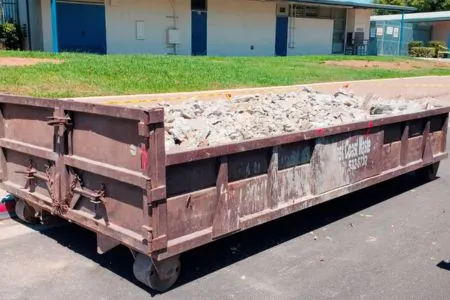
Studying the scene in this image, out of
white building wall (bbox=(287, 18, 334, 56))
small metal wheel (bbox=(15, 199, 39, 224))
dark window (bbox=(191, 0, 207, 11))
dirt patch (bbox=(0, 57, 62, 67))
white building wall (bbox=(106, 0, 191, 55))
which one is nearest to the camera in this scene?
small metal wheel (bbox=(15, 199, 39, 224))

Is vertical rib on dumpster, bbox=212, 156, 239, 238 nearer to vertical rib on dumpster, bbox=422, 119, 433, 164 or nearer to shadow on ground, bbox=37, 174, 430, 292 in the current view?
shadow on ground, bbox=37, 174, 430, 292

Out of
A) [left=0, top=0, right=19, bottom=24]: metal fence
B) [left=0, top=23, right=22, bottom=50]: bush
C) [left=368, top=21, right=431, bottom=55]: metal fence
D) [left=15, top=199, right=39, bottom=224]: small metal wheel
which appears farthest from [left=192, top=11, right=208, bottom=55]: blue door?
[left=15, top=199, right=39, bottom=224]: small metal wheel

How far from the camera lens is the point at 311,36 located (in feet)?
113

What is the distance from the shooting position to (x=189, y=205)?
4465 millimetres

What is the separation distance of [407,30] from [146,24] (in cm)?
3169

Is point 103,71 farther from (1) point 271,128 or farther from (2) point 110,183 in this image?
(2) point 110,183

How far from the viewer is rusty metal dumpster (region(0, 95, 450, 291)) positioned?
13.6ft

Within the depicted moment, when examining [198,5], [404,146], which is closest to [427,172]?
[404,146]

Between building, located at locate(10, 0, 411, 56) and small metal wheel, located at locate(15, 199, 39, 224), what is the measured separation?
1479cm

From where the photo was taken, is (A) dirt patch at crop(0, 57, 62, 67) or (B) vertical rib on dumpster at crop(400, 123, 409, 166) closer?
(B) vertical rib on dumpster at crop(400, 123, 409, 166)

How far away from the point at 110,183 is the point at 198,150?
2.58 ft

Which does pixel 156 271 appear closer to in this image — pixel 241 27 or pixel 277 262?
pixel 277 262

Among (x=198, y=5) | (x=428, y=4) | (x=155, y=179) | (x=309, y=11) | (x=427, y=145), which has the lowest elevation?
(x=427, y=145)

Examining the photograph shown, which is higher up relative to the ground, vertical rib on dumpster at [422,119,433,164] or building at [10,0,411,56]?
building at [10,0,411,56]
